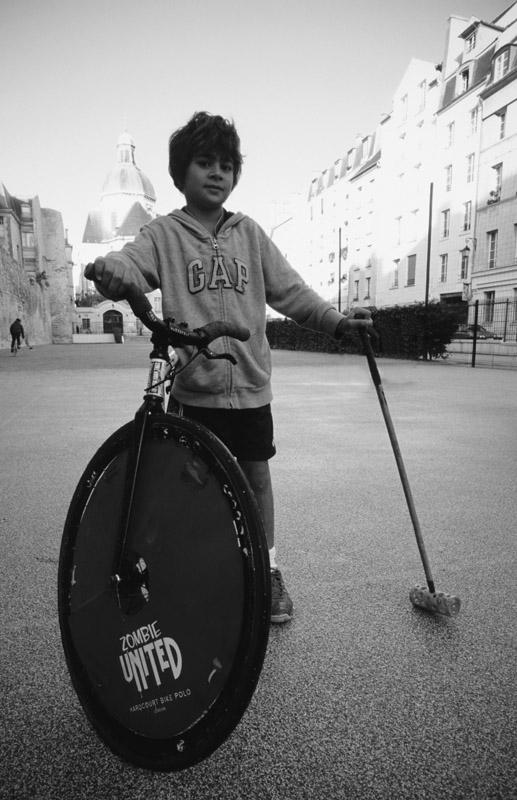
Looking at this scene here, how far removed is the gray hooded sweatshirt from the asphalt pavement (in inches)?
37.3

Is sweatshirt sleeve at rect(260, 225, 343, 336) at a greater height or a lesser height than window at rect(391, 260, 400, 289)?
lesser

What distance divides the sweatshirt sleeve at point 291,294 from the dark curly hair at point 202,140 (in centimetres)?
34

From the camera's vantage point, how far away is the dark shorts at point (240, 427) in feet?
6.48

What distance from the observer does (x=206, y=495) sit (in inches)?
52.0

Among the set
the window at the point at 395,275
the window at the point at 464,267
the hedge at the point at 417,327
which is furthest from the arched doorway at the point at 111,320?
the hedge at the point at 417,327

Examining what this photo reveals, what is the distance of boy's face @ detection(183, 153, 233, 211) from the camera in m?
1.95

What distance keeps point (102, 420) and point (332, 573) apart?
4.77m

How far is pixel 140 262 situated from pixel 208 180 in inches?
16.3

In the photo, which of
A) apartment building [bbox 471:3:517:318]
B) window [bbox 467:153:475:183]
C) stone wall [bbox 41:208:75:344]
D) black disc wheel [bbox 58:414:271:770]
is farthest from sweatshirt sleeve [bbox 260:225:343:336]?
stone wall [bbox 41:208:75:344]

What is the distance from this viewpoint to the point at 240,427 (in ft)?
6.57

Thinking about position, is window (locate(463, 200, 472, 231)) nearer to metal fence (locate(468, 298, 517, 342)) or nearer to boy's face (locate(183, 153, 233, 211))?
metal fence (locate(468, 298, 517, 342))

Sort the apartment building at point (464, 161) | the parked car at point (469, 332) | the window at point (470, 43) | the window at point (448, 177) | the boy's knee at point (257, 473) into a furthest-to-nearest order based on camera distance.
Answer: the window at point (448, 177), the window at point (470, 43), the apartment building at point (464, 161), the parked car at point (469, 332), the boy's knee at point (257, 473)

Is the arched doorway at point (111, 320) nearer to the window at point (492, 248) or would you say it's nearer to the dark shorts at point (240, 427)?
the window at point (492, 248)

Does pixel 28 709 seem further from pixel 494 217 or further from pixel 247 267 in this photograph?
pixel 494 217
